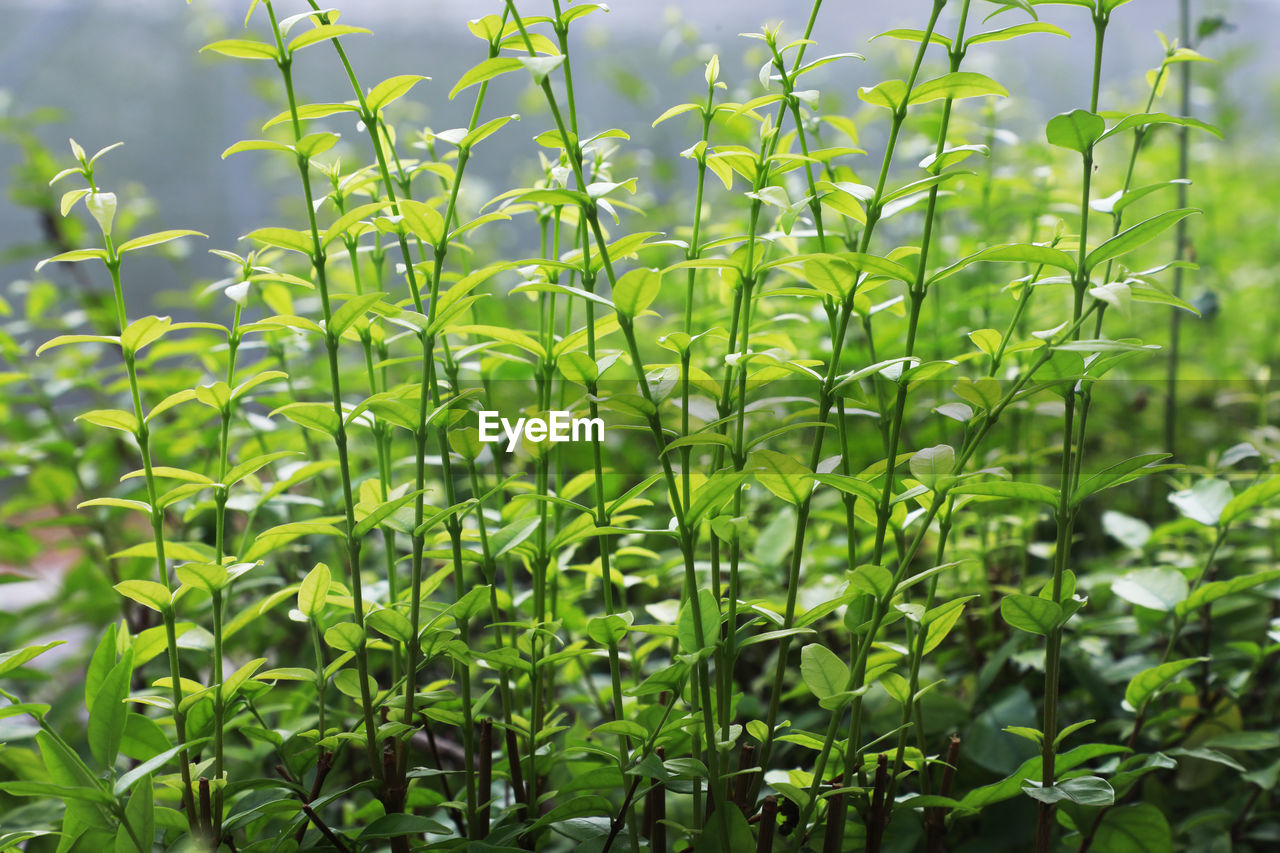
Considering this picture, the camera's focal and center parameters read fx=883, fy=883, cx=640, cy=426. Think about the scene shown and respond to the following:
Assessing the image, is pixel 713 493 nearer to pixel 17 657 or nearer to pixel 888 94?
pixel 888 94

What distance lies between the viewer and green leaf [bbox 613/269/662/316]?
1.24 ft

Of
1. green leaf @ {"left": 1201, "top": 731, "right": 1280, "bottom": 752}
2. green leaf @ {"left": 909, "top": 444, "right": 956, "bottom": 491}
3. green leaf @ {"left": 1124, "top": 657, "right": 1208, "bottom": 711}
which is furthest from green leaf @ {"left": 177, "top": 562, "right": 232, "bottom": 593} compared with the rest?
green leaf @ {"left": 1201, "top": 731, "right": 1280, "bottom": 752}

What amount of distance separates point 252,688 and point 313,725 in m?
0.20

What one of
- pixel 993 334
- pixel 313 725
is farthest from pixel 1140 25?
pixel 313 725

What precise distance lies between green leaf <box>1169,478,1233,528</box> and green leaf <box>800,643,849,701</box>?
1.11 feet

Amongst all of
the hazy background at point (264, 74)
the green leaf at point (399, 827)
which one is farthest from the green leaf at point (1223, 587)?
the hazy background at point (264, 74)

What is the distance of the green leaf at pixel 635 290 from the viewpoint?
378 millimetres

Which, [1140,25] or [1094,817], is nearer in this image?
[1094,817]

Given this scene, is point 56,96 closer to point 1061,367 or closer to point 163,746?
point 163,746

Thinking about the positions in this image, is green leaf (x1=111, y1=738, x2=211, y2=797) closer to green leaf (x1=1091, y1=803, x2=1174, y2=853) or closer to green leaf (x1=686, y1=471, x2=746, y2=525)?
green leaf (x1=686, y1=471, x2=746, y2=525)

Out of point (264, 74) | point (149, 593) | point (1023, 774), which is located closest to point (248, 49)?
point (149, 593)

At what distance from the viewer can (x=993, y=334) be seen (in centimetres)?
43

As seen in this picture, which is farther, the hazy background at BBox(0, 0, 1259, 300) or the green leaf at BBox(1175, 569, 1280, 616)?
the hazy background at BBox(0, 0, 1259, 300)

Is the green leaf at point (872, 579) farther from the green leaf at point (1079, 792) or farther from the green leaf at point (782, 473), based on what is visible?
the green leaf at point (1079, 792)
